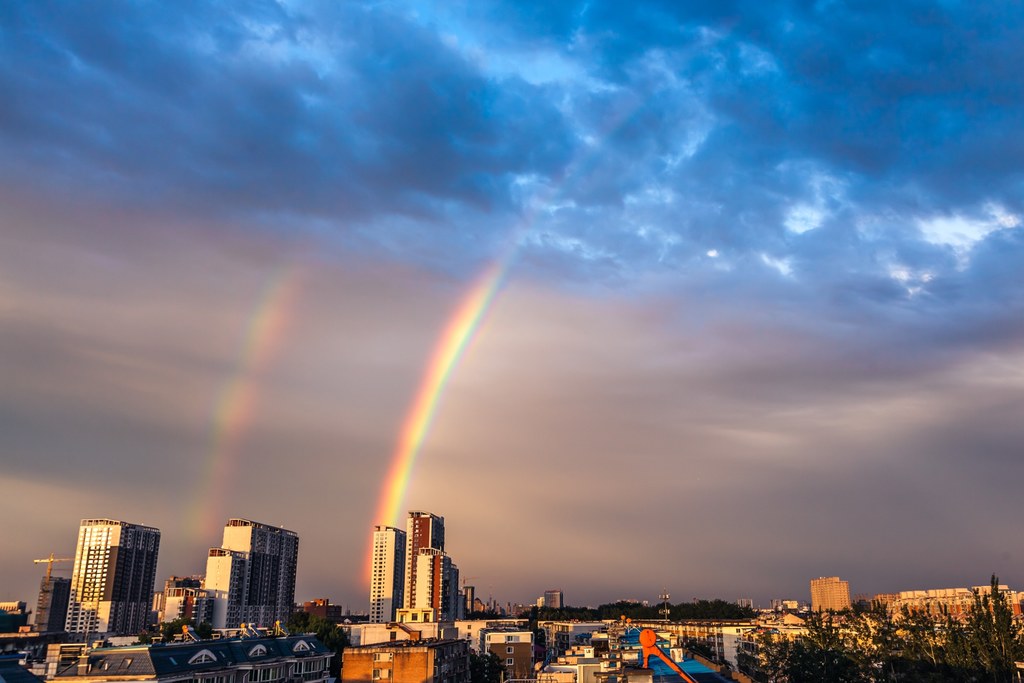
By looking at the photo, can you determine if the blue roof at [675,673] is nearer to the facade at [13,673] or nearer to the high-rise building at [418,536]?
the facade at [13,673]

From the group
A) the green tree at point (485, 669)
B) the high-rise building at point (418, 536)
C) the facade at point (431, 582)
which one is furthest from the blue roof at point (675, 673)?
the high-rise building at point (418, 536)

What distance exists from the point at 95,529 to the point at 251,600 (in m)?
34.9

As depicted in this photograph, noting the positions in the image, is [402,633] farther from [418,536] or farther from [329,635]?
[418,536]

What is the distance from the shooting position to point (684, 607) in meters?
159

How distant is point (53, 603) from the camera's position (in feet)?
579

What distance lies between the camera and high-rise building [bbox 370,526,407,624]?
168500mm

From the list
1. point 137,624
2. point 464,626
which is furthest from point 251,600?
point 464,626

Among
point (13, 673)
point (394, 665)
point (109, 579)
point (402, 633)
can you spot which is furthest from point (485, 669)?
point (109, 579)

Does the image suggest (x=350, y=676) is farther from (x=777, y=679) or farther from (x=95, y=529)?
(x=95, y=529)

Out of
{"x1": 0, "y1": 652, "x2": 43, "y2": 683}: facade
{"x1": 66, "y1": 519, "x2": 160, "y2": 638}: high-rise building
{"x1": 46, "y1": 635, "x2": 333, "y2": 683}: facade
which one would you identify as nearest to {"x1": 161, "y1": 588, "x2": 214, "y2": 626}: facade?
{"x1": 66, "y1": 519, "x2": 160, "y2": 638}: high-rise building

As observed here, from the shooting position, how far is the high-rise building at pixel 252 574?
152000 mm

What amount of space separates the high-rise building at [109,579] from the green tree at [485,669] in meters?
112

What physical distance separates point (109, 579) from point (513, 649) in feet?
379

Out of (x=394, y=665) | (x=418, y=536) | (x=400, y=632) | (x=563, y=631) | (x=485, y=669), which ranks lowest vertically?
(x=563, y=631)
